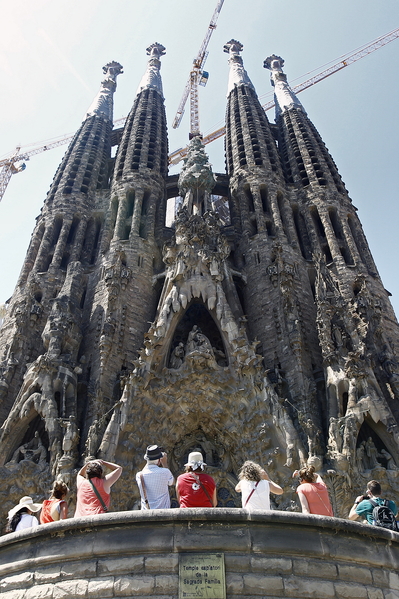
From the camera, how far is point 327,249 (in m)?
21.3

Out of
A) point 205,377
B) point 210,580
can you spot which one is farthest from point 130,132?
point 210,580

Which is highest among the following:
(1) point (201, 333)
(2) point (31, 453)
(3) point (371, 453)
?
(1) point (201, 333)

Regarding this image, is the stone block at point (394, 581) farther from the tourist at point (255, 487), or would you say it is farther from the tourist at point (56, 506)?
the tourist at point (56, 506)

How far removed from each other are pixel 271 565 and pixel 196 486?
137cm

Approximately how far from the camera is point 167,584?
226 inches

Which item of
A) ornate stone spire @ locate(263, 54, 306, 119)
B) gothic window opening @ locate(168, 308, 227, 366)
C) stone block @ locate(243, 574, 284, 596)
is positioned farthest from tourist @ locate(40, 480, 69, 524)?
ornate stone spire @ locate(263, 54, 306, 119)

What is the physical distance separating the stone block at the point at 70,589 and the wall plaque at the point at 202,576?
3.68 ft

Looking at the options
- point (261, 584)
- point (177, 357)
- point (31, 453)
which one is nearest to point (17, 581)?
point (261, 584)

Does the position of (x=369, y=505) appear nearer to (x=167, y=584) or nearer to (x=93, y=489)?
(x=167, y=584)

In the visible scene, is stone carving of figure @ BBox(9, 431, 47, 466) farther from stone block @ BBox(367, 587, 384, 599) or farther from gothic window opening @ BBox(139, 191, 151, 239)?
gothic window opening @ BBox(139, 191, 151, 239)

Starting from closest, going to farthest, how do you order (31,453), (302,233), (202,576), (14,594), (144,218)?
(202,576)
(14,594)
(31,453)
(302,233)
(144,218)

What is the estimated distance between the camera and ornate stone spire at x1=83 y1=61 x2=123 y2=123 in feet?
99.4

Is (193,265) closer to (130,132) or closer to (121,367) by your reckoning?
(121,367)

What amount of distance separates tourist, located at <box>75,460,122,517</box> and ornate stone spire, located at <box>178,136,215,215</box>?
15.4 m
